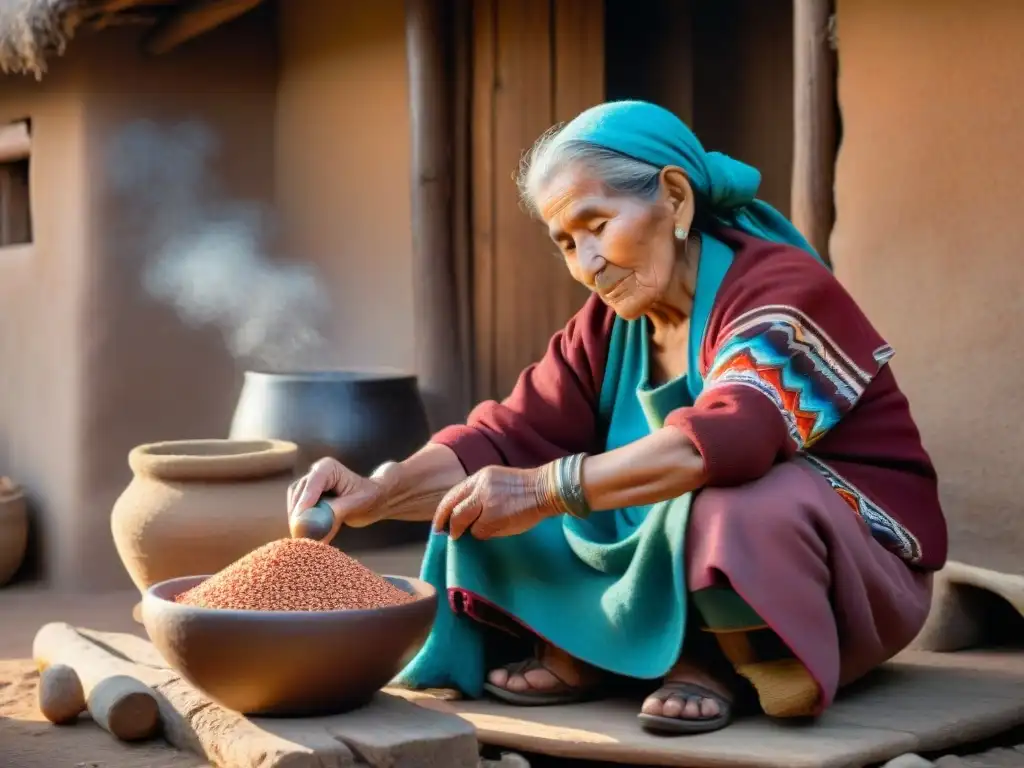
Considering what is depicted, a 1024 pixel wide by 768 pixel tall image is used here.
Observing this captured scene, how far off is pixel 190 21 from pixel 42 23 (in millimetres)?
602

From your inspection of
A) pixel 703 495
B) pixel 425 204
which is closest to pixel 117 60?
pixel 425 204

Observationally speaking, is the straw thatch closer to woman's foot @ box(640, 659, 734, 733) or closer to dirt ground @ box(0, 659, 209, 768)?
dirt ground @ box(0, 659, 209, 768)

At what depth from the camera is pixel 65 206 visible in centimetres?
645

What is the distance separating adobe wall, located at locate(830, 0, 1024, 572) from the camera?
3781 millimetres

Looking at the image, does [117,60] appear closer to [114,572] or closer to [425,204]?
[425,204]

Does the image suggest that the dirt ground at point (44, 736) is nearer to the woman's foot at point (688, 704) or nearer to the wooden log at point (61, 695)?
the wooden log at point (61, 695)

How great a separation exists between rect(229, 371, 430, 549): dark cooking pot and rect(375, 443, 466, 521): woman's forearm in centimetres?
225

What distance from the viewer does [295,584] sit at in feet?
8.95

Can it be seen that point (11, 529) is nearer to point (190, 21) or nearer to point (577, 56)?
point (190, 21)

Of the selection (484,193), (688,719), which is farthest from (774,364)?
(484,193)

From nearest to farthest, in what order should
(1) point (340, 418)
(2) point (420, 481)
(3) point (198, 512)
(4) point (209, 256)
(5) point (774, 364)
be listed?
(5) point (774, 364) < (2) point (420, 481) < (3) point (198, 512) < (1) point (340, 418) < (4) point (209, 256)

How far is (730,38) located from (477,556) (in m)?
3.64

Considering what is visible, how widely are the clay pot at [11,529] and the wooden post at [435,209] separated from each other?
6.74 feet

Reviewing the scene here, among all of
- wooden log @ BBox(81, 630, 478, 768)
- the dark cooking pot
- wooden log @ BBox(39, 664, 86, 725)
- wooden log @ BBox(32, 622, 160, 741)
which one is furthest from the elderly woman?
the dark cooking pot
